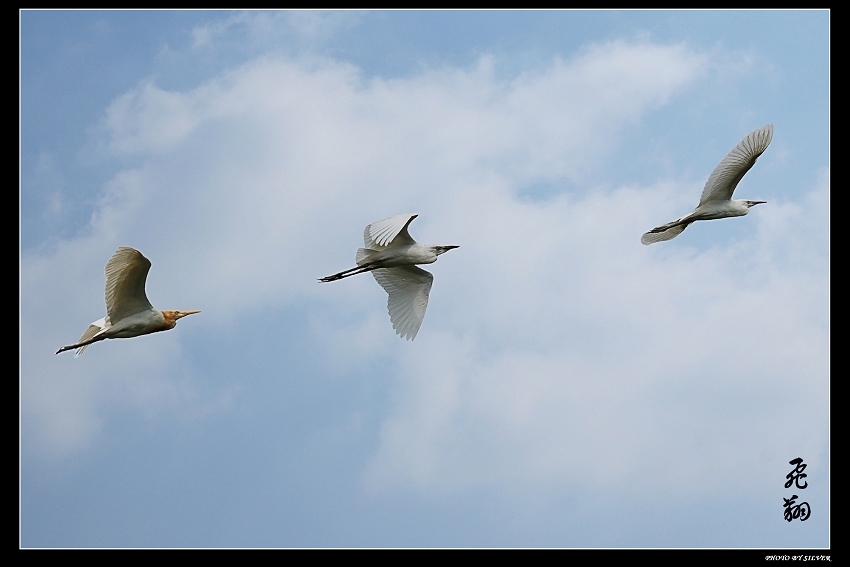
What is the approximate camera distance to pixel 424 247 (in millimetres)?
16719

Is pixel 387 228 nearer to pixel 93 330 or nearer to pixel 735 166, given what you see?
pixel 93 330

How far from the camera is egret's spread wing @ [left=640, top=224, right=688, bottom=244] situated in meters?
18.9

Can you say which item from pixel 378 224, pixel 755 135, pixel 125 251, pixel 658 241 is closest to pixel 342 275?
pixel 378 224

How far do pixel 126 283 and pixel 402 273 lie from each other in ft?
14.6

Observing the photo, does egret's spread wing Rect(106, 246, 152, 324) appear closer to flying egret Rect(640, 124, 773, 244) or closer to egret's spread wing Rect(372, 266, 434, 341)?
egret's spread wing Rect(372, 266, 434, 341)

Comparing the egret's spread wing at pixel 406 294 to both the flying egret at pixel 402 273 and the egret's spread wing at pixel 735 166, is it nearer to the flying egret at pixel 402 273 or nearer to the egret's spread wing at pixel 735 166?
the flying egret at pixel 402 273

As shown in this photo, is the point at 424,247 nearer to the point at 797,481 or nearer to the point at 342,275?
the point at 342,275

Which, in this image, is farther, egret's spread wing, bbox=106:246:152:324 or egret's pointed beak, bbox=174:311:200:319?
egret's pointed beak, bbox=174:311:200:319

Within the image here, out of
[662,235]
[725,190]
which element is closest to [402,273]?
[662,235]

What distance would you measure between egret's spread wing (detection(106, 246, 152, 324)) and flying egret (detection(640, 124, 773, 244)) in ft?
29.3

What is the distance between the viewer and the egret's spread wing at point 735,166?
1727 centimetres

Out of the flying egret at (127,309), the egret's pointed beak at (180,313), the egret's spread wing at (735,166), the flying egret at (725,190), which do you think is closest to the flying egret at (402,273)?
the egret's pointed beak at (180,313)

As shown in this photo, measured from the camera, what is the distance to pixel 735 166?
17.7 metres

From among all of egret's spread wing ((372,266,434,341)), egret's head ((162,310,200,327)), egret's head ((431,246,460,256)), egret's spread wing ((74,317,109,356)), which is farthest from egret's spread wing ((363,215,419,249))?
egret's spread wing ((74,317,109,356))
